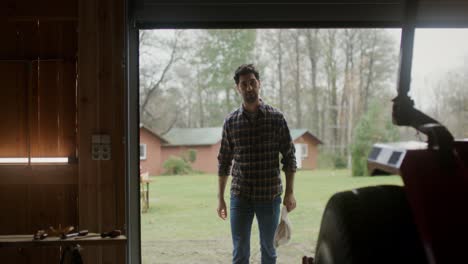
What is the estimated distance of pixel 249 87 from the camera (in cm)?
355

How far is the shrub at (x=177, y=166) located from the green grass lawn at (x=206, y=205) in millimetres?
73

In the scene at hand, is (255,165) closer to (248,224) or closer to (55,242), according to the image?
(248,224)

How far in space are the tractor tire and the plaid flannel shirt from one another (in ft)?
7.77

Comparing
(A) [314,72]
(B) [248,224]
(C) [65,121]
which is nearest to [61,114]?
(C) [65,121]

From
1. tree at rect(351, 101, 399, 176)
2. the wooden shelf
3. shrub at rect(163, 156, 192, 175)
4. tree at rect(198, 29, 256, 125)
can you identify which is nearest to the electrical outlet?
the wooden shelf

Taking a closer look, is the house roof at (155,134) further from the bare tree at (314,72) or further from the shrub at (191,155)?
the bare tree at (314,72)

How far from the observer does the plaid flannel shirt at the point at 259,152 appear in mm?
3496

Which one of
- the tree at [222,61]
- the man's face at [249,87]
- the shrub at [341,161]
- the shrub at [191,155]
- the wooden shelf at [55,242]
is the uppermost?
the tree at [222,61]

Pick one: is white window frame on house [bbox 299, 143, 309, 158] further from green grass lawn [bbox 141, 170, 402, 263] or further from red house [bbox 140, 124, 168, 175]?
red house [bbox 140, 124, 168, 175]

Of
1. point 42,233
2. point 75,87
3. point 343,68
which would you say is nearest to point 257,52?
point 343,68

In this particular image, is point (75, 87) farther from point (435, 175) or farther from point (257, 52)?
point (435, 175)

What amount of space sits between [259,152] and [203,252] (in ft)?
4.29

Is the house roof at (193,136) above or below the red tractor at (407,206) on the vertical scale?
above

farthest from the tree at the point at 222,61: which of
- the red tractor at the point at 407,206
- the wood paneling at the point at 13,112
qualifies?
the red tractor at the point at 407,206
